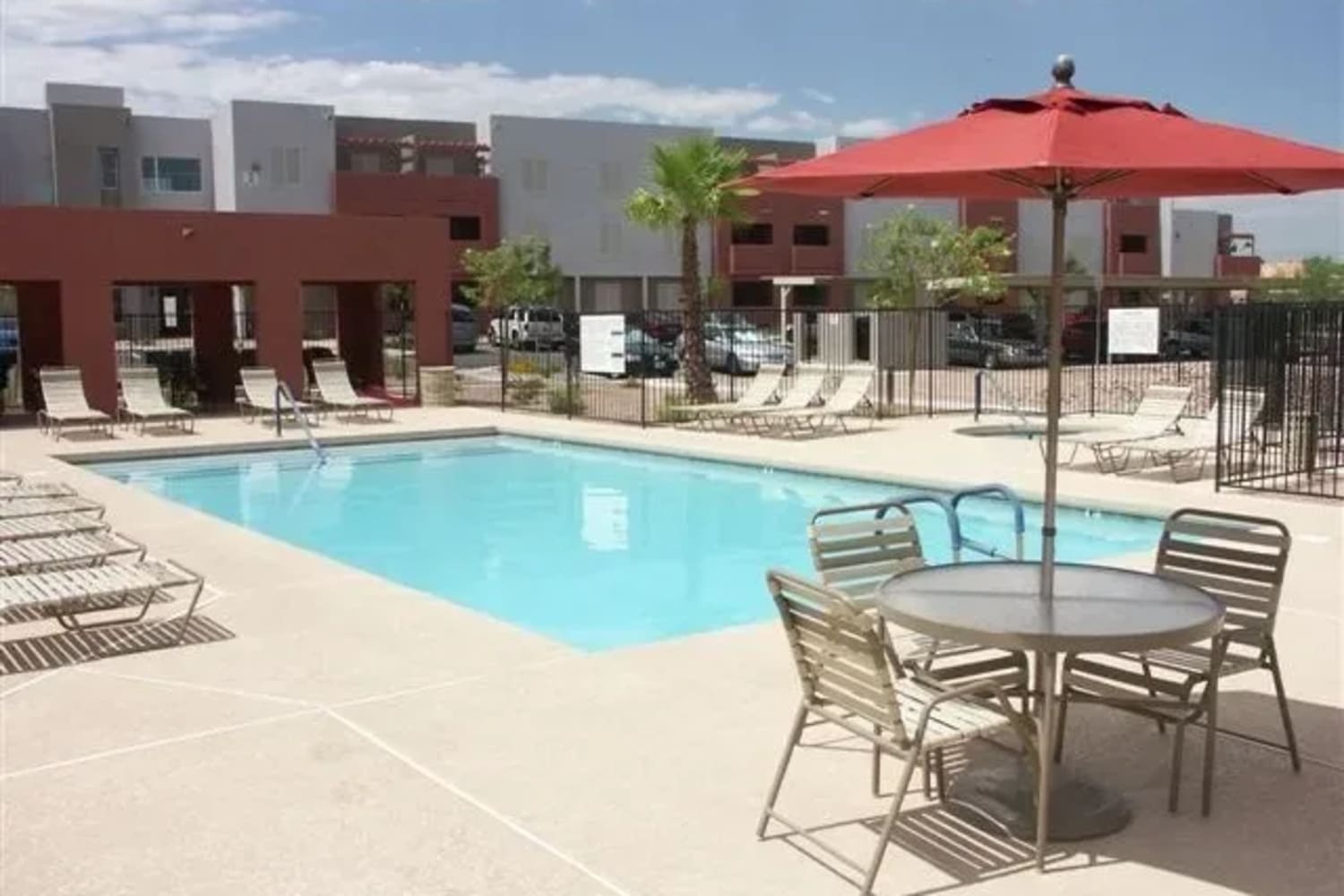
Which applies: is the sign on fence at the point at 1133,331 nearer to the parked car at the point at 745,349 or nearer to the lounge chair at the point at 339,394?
the lounge chair at the point at 339,394

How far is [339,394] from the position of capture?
2227 centimetres

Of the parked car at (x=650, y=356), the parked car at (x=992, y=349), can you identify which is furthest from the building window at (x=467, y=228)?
the parked car at (x=992, y=349)

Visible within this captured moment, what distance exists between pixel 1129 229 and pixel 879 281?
30983mm

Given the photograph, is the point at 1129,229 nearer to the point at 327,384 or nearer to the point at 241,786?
the point at 327,384

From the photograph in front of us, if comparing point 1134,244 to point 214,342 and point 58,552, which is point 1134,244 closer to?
point 214,342

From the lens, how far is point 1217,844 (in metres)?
4.38

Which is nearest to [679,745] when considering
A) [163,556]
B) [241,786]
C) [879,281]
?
[241,786]

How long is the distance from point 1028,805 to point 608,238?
54.4m

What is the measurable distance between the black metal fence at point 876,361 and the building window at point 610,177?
17.4 meters

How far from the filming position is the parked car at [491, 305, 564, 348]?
135 feet

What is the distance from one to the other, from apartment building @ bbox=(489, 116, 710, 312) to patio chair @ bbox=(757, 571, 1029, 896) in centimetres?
5187

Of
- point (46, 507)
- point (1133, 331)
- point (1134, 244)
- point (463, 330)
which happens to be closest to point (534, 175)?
point (463, 330)

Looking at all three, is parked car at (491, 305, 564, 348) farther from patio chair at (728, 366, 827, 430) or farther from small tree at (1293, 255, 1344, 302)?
small tree at (1293, 255, 1344, 302)

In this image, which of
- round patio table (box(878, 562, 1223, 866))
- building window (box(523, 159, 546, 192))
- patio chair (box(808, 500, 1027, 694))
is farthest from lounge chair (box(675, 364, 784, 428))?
building window (box(523, 159, 546, 192))
